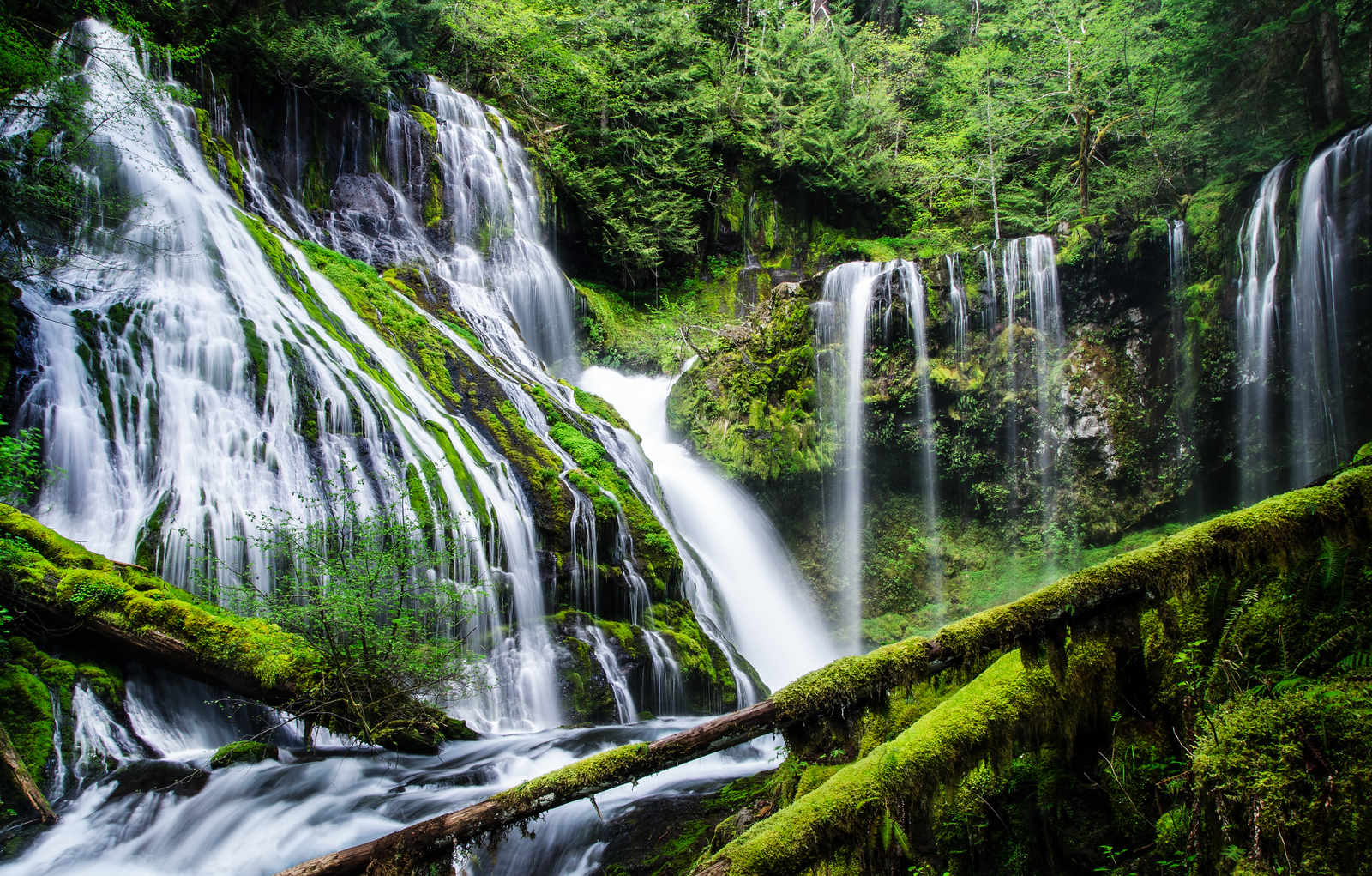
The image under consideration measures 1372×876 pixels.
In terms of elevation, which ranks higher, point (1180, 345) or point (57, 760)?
point (1180, 345)

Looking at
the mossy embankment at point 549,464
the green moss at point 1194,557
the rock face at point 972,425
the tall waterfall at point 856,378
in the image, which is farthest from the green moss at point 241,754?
the tall waterfall at point 856,378

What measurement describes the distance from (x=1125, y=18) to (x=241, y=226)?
1905 cm

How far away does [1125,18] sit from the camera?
15.3m

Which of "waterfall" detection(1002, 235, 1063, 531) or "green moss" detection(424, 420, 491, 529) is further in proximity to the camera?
"waterfall" detection(1002, 235, 1063, 531)

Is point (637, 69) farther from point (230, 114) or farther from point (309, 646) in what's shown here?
point (309, 646)

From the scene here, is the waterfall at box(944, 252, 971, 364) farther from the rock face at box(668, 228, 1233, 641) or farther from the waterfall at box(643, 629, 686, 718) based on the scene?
the waterfall at box(643, 629, 686, 718)

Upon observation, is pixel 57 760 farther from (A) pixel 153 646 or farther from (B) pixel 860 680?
(B) pixel 860 680

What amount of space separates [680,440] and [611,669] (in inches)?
287

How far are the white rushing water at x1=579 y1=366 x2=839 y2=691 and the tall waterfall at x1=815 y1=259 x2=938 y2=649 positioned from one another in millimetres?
1232

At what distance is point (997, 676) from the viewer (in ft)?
8.62

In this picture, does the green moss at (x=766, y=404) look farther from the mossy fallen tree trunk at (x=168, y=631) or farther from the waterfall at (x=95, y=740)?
the waterfall at (x=95, y=740)

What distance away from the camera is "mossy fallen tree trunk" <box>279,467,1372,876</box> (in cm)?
234

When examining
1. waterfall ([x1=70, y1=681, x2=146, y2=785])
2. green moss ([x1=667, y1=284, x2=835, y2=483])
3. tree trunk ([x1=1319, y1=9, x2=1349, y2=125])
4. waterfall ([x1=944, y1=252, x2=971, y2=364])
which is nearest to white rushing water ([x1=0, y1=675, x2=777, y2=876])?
waterfall ([x1=70, y1=681, x2=146, y2=785])

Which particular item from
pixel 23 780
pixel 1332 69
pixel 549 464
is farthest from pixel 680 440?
pixel 1332 69
